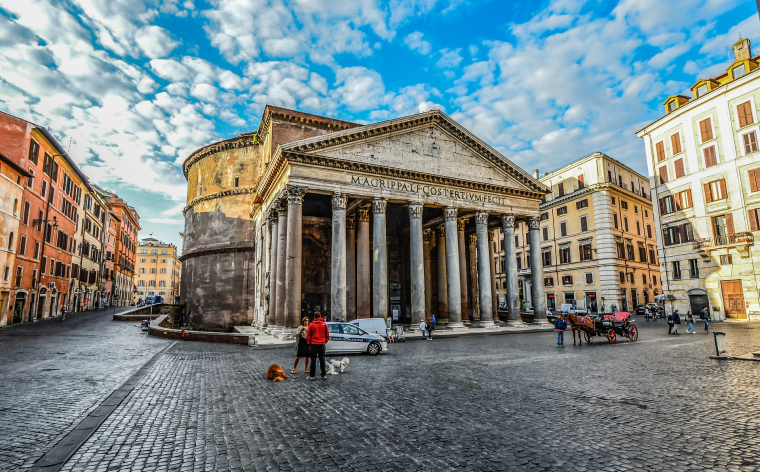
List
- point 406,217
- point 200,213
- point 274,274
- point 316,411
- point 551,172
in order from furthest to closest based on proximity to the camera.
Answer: point 551,172 < point 200,213 < point 406,217 < point 274,274 < point 316,411

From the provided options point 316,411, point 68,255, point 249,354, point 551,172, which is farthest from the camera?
point 551,172

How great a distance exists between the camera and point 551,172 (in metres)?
44.9

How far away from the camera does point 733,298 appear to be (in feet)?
87.1

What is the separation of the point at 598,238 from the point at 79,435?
40452mm

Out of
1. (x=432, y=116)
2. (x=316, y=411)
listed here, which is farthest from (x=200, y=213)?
(x=316, y=411)

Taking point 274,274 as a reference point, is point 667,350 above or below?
below

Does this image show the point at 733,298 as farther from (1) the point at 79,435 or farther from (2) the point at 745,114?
(1) the point at 79,435

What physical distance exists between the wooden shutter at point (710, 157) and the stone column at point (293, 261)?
27.8 metres

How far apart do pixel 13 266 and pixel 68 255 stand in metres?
13.0

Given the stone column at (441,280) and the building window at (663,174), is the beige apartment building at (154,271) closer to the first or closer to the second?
the stone column at (441,280)

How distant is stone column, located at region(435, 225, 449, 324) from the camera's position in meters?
28.5

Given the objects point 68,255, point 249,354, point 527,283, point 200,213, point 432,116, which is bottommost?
point 249,354

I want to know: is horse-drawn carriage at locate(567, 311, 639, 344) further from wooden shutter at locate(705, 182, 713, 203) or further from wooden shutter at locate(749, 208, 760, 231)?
wooden shutter at locate(705, 182, 713, 203)

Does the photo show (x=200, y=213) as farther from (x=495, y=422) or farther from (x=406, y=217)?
(x=495, y=422)
